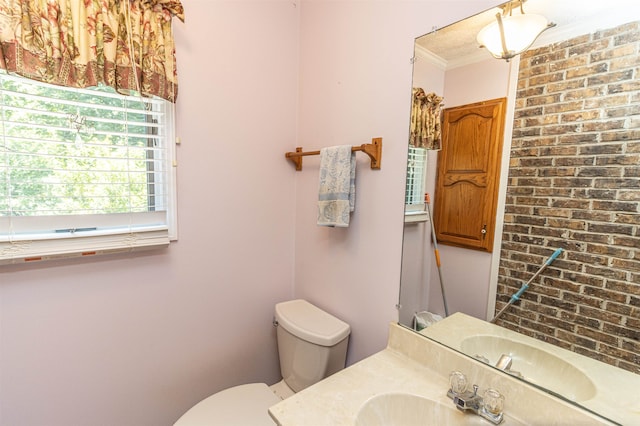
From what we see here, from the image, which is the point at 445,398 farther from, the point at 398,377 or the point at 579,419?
the point at 579,419

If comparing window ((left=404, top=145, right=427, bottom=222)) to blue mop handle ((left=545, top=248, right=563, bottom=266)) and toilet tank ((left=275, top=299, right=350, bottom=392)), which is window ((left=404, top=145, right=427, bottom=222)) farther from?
toilet tank ((left=275, top=299, right=350, bottom=392))

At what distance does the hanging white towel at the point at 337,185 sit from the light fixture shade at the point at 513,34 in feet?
1.92

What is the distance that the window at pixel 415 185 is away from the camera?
3.48ft

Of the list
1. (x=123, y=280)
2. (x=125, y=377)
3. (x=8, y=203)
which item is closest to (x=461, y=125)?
(x=123, y=280)

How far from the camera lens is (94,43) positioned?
1.01m

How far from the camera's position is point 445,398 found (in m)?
0.82

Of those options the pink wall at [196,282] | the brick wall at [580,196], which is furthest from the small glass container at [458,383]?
the pink wall at [196,282]

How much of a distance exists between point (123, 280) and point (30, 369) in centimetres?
40

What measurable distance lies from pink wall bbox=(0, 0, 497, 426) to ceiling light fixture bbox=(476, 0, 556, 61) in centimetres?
8

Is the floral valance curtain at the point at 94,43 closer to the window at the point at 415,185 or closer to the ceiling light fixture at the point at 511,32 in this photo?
the window at the point at 415,185

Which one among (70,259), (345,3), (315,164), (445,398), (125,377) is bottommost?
(125,377)

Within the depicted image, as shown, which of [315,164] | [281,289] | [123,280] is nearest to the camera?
[123,280]

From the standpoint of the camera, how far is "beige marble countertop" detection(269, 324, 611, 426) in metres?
0.73

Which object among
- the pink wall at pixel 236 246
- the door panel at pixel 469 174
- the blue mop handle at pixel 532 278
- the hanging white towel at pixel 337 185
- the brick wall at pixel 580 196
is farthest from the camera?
the hanging white towel at pixel 337 185
